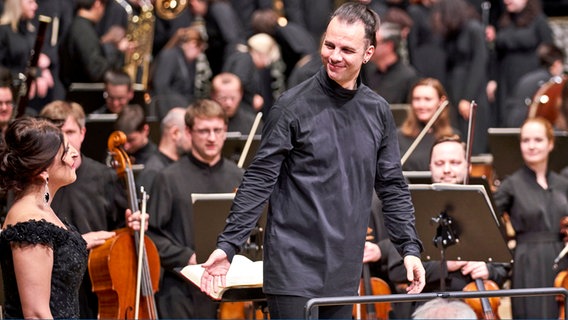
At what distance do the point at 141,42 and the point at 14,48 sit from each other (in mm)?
1571

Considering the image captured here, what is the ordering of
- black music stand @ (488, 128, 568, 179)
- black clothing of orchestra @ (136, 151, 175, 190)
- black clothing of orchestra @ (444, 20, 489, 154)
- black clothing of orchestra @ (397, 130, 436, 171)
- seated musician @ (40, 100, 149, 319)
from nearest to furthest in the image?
1. seated musician @ (40, 100, 149, 319)
2. black clothing of orchestra @ (136, 151, 175, 190)
3. black clothing of orchestra @ (397, 130, 436, 171)
4. black music stand @ (488, 128, 568, 179)
5. black clothing of orchestra @ (444, 20, 489, 154)

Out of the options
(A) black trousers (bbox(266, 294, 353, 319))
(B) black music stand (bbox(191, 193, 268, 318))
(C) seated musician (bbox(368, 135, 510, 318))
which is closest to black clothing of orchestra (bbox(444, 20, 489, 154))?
(C) seated musician (bbox(368, 135, 510, 318))

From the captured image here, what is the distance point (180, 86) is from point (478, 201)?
Result: 516cm

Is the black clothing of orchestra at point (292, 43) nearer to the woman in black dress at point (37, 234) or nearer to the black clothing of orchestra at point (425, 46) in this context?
the black clothing of orchestra at point (425, 46)

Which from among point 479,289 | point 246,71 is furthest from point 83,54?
point 479,289

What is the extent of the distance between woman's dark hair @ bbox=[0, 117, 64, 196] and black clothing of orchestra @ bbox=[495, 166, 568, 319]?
11.3ft

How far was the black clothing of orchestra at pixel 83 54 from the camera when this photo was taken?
30.6 feet

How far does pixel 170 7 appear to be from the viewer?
34.4ft

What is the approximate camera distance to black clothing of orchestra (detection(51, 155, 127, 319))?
591 centimetres

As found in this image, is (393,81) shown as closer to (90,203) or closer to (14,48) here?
(14,48)

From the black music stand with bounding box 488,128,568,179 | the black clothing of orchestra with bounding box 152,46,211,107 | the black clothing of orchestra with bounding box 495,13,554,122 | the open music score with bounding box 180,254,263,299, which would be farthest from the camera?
the black clothing of orchestra with bounding box 495,13,554,122

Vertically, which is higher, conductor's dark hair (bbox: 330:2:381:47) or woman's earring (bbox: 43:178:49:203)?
conductor's dark hair (bbox: 330:2:381:47)

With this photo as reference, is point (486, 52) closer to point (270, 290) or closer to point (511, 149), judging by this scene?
point (511, 149)

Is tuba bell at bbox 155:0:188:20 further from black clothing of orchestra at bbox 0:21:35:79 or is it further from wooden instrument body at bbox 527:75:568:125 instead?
wooden instrument body at bbox 527:75:568:125
